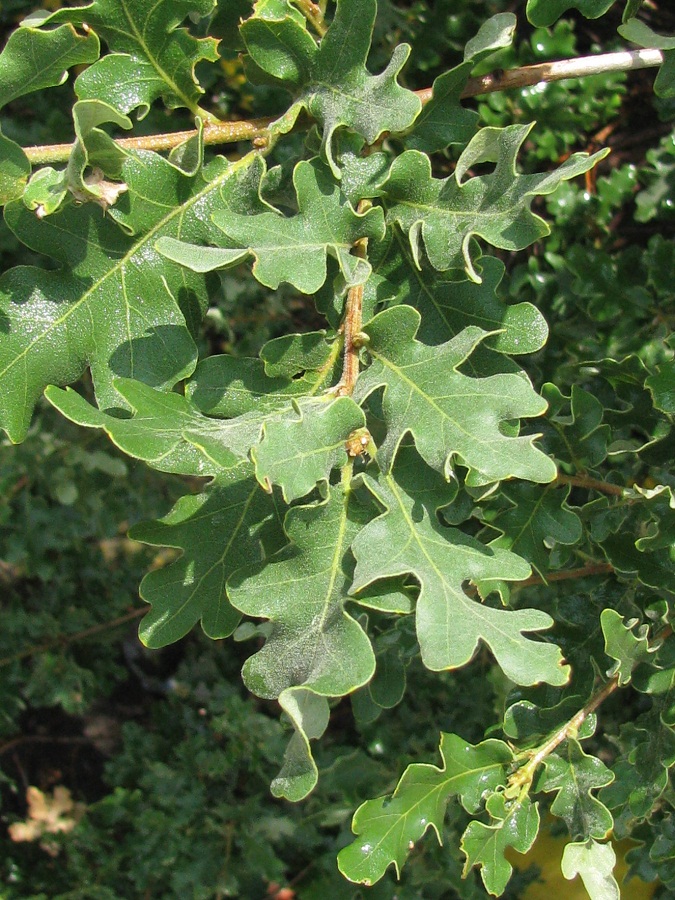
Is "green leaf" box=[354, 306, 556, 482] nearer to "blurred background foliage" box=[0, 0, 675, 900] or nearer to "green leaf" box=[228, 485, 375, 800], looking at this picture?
"green leaf" box=[228, 485, 375, 800]

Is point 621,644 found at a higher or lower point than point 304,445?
lower

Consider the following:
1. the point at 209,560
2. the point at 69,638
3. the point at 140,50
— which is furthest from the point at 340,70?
the point at 69,638

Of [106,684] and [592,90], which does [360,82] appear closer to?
[592,90]

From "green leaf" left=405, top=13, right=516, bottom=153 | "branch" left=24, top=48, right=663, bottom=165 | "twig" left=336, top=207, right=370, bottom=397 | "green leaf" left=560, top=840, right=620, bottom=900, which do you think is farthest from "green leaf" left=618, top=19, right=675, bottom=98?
"green leaf" left=560, top=840, right=620, bottom=900

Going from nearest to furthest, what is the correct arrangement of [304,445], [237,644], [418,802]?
[304,445], [418,802], [237,644]

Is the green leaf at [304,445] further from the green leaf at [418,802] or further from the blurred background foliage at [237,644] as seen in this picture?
the blurred background foliage at [237,644]

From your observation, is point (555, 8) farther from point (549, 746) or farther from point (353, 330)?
point (549, 746)
